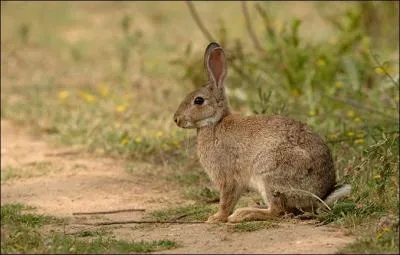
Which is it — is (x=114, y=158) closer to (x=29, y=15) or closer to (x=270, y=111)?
(x=270, y=111)

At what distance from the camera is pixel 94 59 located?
1208 centimetres

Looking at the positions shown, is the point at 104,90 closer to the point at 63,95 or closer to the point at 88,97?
the point at 88,97

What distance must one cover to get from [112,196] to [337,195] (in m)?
2.03

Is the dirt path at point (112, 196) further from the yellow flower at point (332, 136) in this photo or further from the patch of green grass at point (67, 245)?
the yellow flower at point (332, 136)

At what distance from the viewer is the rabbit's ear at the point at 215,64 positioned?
6262 millimetres

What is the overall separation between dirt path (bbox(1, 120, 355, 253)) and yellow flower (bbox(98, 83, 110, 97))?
1.28 metres

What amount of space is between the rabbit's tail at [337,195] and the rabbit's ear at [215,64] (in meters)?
1.08

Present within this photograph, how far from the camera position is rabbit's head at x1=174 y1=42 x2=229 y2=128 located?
6.23 m

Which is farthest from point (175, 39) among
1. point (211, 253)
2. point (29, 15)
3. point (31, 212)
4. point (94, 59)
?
point (211, 253)

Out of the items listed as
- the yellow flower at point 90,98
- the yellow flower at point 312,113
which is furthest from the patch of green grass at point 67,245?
the yellow flower at point 90,98

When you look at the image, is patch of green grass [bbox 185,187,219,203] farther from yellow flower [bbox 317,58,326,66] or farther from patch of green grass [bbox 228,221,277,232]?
yellow flower [bbox 317,58,326,66]

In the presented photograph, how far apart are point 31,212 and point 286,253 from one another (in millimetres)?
2402

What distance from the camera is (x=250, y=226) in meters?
5.53

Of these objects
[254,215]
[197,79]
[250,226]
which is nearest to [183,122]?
[254,215]
